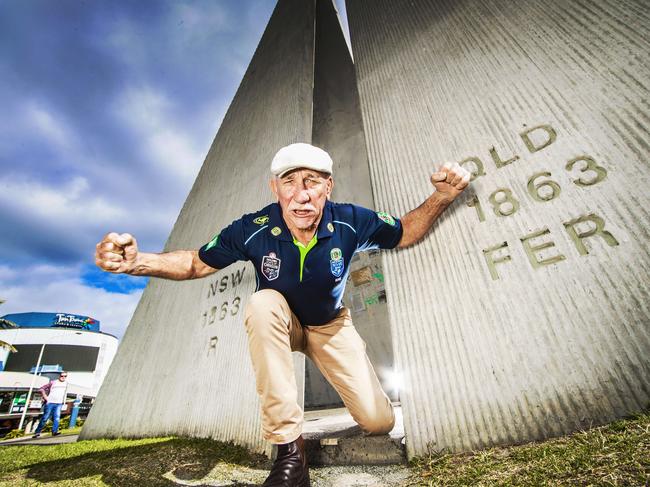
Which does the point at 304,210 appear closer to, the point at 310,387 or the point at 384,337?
the point at 384,337

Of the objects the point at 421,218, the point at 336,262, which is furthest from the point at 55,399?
the point at 421,218

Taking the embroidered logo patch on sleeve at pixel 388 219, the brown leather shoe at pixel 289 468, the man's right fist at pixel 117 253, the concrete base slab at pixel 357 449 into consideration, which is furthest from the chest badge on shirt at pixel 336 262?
the man's right fist at pixel 117 253

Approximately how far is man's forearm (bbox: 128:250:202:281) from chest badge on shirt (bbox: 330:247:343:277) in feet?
2.75

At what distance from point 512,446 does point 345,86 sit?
538 centimetres

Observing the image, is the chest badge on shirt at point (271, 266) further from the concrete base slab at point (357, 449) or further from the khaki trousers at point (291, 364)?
the concrete base slab at point (357, 449)

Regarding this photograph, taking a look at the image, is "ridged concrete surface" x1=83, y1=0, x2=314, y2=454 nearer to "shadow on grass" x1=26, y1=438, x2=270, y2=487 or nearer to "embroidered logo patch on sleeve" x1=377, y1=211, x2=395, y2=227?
"shadow on grass" x1=26, y1=438, x2=270, y2=487

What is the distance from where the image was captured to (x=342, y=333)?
1.72m

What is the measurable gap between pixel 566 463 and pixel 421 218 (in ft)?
3.49

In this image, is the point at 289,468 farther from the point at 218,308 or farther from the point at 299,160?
the point at 218,308

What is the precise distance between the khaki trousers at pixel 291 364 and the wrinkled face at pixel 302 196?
0.40 metres

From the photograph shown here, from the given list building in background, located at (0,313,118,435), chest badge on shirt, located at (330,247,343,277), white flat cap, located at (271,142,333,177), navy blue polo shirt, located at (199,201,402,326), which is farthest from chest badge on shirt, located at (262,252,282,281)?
building in background, located at (0,313,118,435)

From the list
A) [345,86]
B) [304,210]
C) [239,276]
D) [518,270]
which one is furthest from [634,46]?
[345,86]

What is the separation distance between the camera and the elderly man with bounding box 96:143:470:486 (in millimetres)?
1366

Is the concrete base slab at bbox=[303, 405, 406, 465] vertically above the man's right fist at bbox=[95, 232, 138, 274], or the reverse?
the man's right fist at bbox=[95, 232, 138, 274]
